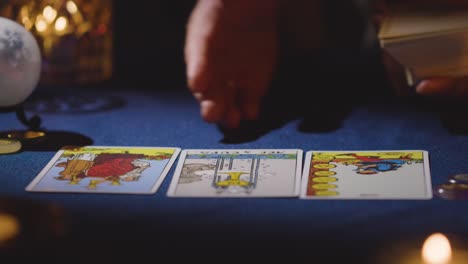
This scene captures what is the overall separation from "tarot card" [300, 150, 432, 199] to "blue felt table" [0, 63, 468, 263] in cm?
2

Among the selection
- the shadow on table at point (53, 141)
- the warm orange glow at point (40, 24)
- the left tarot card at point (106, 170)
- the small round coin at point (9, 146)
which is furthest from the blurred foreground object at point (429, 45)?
the warm orange glow at point (40, 24)

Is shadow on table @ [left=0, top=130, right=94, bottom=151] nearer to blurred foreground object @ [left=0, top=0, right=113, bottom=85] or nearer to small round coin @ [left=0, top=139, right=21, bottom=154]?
small round coin @ [left=0, top=139, right=21, bottom=154]

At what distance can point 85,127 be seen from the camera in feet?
4.75

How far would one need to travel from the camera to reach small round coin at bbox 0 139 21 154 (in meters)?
1.25

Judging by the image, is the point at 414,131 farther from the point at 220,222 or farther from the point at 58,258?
the point at 58,258

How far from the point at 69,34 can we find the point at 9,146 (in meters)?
0.59

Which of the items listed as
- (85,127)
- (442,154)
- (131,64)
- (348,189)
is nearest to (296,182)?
(348,189)

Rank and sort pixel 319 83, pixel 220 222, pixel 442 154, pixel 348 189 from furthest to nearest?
pixel 319 83 < pixel 442 154 < pixel 348 189 < pixel 220 222

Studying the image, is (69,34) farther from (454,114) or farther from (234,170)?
(454,114)

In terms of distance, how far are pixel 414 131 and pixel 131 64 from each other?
3.37 ft

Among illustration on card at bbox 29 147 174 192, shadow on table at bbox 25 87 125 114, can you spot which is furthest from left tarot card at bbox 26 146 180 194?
shadow on table at bbox 25 87 125 114

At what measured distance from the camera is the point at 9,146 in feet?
4.09

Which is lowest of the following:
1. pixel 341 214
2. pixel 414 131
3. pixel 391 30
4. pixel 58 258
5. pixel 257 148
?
pixel 58 258

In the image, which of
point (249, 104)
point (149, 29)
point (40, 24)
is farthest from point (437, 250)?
point (149, 29)
